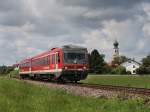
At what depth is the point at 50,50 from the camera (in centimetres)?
3859

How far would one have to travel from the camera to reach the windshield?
34.3m

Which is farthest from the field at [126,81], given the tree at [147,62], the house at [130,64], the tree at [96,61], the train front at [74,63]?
the house at [130,64]

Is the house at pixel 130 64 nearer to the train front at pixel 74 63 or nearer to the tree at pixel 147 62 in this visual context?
the tree at pixel 147 62

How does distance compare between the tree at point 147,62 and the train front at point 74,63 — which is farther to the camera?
the tree at point 147,62

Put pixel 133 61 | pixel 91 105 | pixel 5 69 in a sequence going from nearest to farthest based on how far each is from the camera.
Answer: pixel 91 105, pixel 5 69, pixel 133 61

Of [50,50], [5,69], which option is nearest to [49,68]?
[50,50]

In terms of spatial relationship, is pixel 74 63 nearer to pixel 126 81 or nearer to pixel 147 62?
pixel 126 81

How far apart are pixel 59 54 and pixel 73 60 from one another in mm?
1220

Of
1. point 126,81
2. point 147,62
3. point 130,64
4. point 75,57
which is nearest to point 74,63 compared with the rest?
point 75,57

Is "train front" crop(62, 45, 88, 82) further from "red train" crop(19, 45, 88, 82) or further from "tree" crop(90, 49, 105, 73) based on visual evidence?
"tree" crop(90, 49, 105, 73)

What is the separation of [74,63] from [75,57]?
0.72 meters

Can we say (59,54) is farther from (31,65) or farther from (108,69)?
(108,69)

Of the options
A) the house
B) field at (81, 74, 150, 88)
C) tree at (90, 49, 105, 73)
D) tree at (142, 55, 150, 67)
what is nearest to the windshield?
field at (81, 74, 150, 88)

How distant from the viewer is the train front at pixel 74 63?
33.9m
